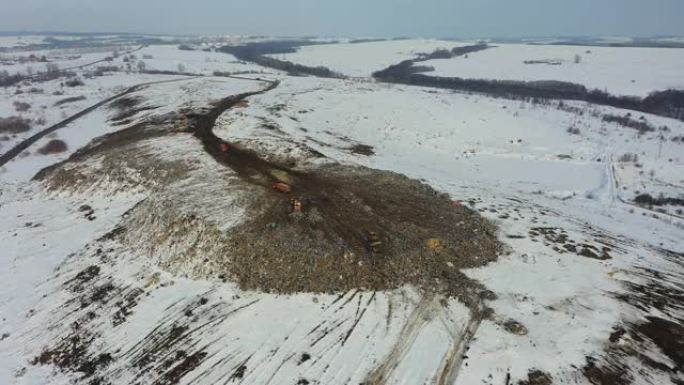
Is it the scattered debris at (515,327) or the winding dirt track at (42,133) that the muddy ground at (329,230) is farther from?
the winding dirt track at (42,133)

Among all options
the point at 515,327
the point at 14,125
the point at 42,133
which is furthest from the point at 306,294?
the point at 14,125

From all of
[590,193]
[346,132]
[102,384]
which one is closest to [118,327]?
[102,384]

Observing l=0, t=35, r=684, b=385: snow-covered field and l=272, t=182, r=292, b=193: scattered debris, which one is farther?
l=272, t=182, r=292, b=193: scattered debris

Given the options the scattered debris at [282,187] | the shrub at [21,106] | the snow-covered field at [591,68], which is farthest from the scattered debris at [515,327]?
the snow-covered field at [591,68]

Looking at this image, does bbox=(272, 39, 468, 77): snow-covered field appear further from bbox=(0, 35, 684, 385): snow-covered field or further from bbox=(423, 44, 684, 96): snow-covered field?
bbox=(0, 35, 684, 385): snow-covered field

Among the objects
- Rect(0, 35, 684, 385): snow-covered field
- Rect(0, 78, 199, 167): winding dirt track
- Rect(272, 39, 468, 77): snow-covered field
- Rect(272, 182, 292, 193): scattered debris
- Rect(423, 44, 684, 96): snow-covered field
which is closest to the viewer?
Rect(0, 35, 684, 385): snow-covered field

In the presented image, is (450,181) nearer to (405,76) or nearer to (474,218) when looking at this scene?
(474,218)

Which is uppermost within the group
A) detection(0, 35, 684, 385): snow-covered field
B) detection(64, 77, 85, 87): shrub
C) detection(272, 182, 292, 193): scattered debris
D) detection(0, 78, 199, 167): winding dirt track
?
detection(272, 182, 292, 193): scattered debris

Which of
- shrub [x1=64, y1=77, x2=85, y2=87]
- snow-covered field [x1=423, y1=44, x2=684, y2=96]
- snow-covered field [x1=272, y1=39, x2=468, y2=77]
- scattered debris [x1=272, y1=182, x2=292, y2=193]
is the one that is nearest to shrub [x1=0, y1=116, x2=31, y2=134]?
shrub [x1=64, y1=77, x2=85, y2=87]
